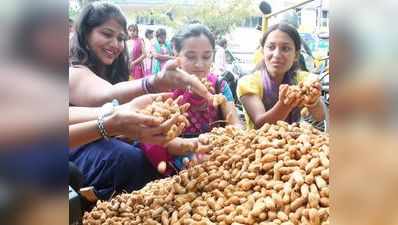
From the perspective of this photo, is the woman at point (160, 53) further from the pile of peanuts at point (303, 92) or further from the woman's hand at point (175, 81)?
the pile of peanuts at point (303, 92)

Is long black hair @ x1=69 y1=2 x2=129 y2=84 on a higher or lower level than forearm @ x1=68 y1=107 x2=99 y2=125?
higher

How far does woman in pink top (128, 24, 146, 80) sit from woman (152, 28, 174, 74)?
39mm

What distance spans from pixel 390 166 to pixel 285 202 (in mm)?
533

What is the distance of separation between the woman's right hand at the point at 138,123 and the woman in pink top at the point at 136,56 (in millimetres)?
83

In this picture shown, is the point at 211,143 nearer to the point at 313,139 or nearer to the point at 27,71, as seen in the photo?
the point at 313,139

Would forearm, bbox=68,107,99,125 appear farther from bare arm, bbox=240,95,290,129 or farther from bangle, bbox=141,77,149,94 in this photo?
bare arm, bbox=240,95,290,129

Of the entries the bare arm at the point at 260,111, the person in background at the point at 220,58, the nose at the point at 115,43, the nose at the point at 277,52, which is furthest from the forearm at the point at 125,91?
the nose at the point at 277,52

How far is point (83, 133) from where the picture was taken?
1.69m

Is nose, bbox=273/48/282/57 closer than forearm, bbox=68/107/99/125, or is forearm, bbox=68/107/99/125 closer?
forearm, bbox=68/107/99/125

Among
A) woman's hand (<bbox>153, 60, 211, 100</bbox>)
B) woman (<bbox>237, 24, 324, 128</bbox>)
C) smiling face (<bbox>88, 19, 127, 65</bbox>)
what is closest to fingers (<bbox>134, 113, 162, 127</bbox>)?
woman's hand (<bbox>153, 60, 211, 100</bbox>)

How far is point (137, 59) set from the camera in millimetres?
1764

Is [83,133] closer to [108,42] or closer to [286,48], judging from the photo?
[108,42]

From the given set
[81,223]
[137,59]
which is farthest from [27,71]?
[81,223]

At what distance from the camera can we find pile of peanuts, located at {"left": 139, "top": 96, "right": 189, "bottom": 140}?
1775 mm
